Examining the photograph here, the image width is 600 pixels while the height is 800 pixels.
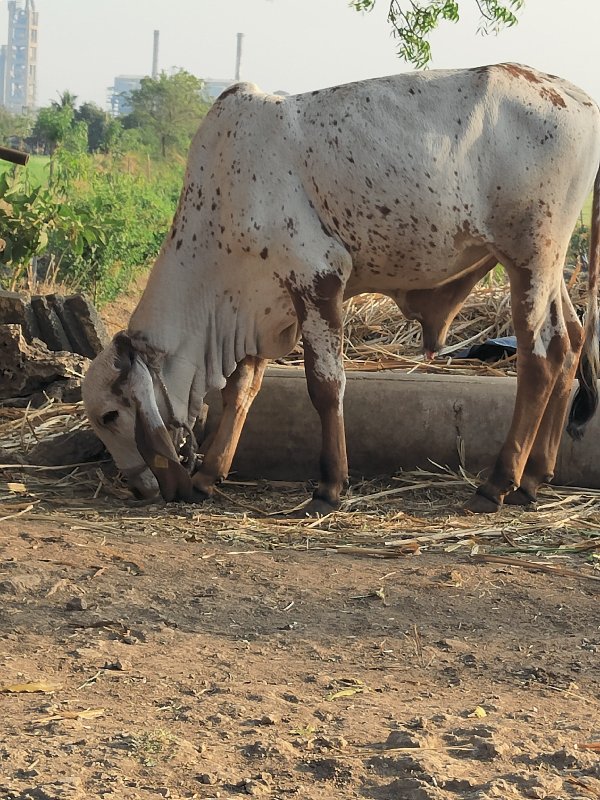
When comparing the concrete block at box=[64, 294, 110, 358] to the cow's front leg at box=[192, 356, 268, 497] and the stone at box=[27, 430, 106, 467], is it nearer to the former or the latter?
the stone at box=[27, 430, 106, 467]

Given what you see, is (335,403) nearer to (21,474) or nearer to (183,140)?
(21,474)

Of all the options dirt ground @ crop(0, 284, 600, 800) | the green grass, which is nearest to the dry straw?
dirt ground @ crop(0, 284, 600, 800)

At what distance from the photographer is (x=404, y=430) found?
18.7 ft

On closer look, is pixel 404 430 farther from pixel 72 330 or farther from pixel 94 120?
pixel 94 120

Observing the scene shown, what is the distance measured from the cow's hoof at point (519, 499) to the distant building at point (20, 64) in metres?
120

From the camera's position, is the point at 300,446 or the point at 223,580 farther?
the point at 300,446

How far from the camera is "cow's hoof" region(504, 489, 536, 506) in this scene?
5453 millimetres

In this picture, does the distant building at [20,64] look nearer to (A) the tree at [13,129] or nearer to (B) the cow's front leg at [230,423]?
(A) the tree at [13,129]

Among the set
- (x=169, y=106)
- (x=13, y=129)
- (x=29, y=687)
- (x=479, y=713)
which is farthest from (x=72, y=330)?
(x=169, y=106)

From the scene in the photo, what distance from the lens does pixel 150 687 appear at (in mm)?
3029

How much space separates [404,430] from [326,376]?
611 millimetres

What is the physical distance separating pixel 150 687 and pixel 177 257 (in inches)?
114

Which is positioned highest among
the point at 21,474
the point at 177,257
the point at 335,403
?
the point at 177,257

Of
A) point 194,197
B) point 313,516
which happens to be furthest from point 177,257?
point 313,516
